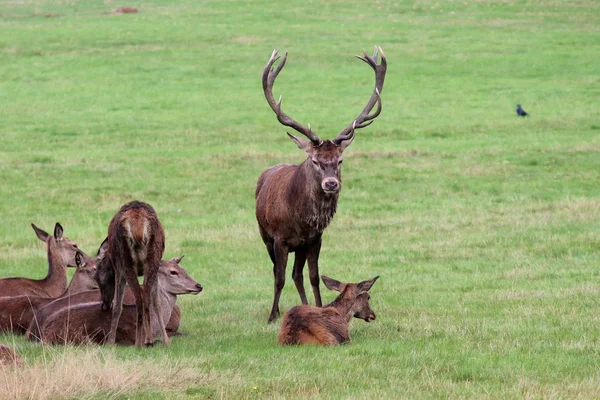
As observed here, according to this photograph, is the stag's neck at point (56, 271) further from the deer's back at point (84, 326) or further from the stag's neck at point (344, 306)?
the stag's neck at point (344, 306)

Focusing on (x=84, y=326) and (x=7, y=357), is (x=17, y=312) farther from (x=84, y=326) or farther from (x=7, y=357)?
(x=7, y=357)

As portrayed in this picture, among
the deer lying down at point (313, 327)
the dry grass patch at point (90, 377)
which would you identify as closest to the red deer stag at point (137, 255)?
the deer lying down at point (313, 327)

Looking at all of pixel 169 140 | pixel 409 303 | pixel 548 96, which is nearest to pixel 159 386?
pixel 409 303

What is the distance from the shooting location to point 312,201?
11703 mm

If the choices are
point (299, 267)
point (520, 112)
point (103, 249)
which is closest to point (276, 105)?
point (299, 267)

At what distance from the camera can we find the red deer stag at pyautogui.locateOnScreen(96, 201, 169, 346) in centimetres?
972

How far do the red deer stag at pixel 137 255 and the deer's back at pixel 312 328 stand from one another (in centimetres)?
117

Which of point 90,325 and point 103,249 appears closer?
→ point 90,325

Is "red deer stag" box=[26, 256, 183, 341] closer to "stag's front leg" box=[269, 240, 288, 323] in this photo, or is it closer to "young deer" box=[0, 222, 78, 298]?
"stag's front leg" box=[269, 240, 288, 323]

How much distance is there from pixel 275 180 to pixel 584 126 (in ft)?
59.9

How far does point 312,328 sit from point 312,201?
→ 243 centimetres

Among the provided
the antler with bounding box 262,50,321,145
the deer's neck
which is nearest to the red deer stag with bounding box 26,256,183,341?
the deer's neck

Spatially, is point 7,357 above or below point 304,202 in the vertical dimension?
below

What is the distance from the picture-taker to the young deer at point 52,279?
12219 millimetres
